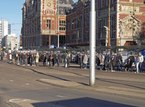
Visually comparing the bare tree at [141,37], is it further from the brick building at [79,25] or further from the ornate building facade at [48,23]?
the ornate building facade at [48,23]

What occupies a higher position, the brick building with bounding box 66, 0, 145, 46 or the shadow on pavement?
the brick building with bounding box 66, 0, 145, 46

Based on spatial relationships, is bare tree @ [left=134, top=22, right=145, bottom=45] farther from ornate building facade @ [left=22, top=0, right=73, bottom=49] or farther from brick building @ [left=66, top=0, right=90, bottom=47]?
ornate building facade @ [left=22, top=0, right=73, bottom=49]

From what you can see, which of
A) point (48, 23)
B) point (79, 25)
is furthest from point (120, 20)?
point (48, 23)

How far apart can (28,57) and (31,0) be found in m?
81.9

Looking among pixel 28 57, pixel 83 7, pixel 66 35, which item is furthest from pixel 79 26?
pixel 28 57

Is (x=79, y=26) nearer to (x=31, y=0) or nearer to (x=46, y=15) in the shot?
(x=46, y=15)

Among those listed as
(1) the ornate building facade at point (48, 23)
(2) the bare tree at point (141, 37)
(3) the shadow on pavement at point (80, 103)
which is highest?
(1) the ornate building facade at point (48, 23)

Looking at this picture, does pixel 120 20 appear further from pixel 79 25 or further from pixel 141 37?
pixel 79 25

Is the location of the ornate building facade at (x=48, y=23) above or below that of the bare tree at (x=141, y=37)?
above

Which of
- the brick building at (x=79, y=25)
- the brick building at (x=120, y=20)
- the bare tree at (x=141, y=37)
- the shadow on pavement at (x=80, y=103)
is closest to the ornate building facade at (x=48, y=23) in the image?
the brick building at (x=79, y=25)

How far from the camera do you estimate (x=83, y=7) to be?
95500mm

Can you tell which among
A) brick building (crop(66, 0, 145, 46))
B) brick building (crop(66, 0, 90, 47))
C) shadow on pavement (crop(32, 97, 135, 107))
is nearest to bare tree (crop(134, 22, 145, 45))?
brick building (crop(66, 0, 145, 46))

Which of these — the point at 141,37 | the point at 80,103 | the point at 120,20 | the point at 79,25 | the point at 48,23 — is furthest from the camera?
the point at 48,23

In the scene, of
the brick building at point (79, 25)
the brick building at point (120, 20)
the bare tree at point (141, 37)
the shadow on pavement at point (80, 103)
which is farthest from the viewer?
the brick building at point (79, 25)
